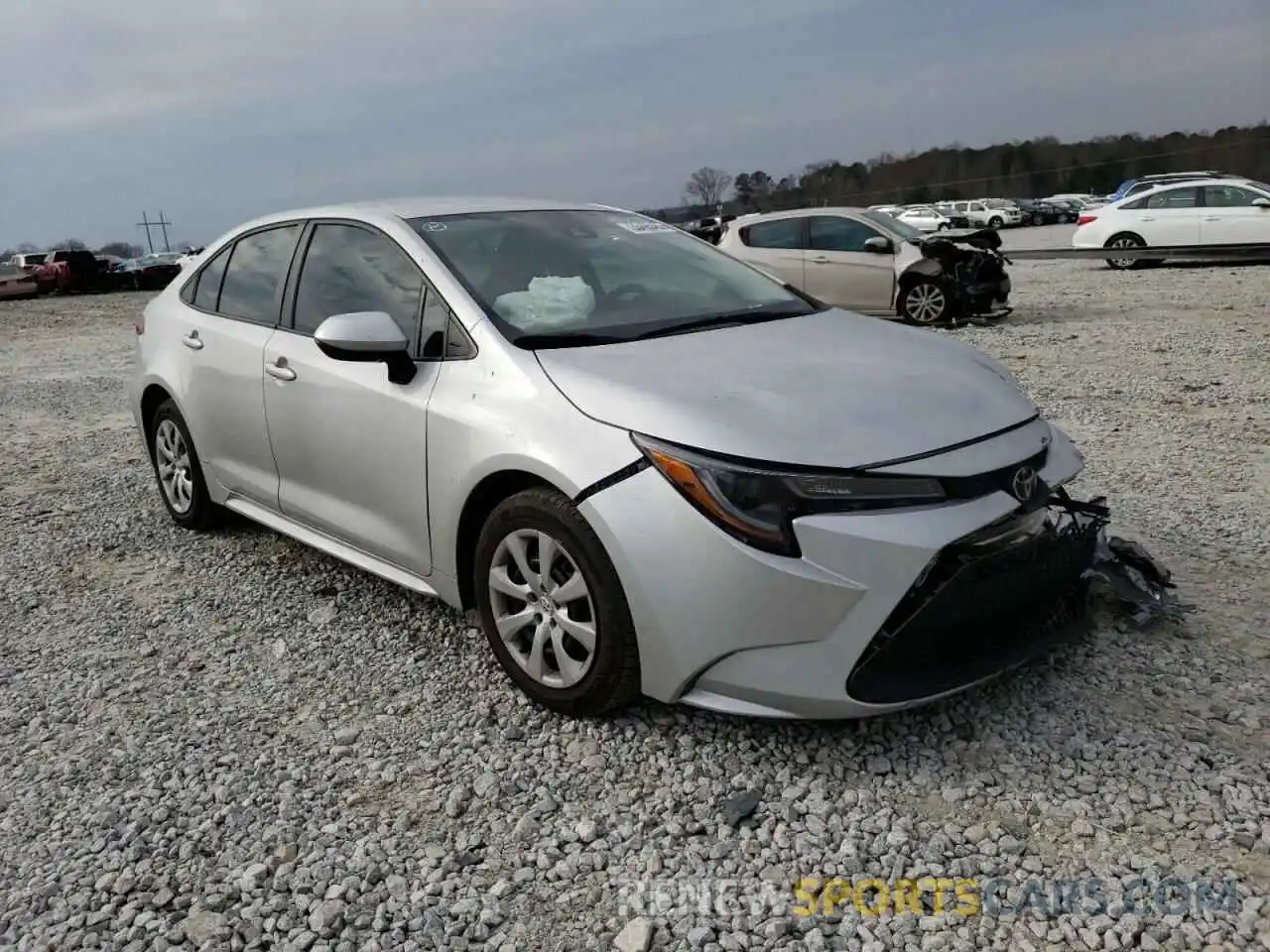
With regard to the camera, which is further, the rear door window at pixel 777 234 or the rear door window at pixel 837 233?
the rear door window at pixel 777 234

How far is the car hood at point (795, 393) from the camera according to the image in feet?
8.88

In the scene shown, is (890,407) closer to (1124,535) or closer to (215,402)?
(1124,535)

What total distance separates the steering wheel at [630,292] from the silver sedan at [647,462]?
2 centimetres

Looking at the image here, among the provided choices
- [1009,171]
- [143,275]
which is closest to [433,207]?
[143,275]

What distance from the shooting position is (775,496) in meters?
2.63

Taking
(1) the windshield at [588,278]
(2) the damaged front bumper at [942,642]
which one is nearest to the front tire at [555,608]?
(2) the damaged front bumper at [942,642]

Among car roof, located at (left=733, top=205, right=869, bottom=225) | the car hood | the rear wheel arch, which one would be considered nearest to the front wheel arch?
the car hood

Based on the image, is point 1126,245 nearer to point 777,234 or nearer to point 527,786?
point 777,234

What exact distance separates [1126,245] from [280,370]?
57.8ft

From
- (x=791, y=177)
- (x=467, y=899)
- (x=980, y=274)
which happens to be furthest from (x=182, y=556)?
(x=791, y=177)

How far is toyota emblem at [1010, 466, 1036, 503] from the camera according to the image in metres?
2.85

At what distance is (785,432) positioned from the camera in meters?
2.71

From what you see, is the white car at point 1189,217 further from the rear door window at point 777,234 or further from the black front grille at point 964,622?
the black front grille at point 964,622

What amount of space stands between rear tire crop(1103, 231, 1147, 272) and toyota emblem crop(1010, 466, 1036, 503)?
55.7ft
